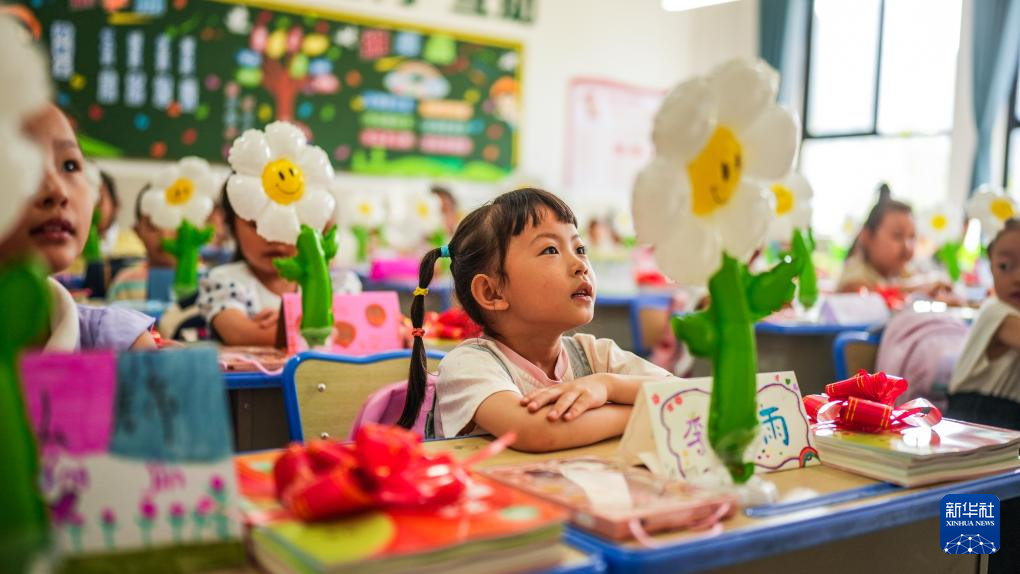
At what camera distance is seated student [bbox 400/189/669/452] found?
4.45ft

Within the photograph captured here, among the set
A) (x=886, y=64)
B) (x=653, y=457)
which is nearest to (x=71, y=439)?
(x=653, y=457)

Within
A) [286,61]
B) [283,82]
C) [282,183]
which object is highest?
[286,61]

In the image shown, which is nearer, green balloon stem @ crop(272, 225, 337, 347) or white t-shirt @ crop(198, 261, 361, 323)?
green balloon stem @ crop(272, 225, 337, 347)

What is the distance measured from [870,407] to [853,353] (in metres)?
1.28

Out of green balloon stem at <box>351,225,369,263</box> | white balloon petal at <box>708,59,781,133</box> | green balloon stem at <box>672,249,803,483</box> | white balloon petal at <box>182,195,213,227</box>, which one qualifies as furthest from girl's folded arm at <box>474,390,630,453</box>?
green balloon stem at <box>351,225,369,263</box>

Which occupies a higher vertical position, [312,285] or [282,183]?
[282,183]

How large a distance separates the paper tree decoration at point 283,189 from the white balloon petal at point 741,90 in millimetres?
1405

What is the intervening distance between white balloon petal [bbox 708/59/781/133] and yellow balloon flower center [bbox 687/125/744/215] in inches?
0.8

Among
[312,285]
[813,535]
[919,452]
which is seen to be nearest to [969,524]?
[919,452]

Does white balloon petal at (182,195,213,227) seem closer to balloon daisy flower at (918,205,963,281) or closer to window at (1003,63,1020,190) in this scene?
balloon daisy flower at (918,205,963,281)

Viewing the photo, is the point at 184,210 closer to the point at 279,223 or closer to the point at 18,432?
the point at 279,223

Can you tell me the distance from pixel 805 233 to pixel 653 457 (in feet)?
8.66

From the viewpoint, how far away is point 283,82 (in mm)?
6883

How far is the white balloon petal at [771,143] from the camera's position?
107 cm
